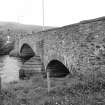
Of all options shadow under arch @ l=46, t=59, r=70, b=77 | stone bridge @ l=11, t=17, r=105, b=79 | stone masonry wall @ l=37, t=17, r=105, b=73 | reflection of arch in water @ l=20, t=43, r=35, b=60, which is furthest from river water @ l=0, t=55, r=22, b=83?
reflection of arch in water @ l=20, t=43, r=35, b=60

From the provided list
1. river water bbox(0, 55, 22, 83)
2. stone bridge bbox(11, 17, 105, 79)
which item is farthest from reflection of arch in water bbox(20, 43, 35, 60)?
stone bridge bbox(11, 17, 105, 79)

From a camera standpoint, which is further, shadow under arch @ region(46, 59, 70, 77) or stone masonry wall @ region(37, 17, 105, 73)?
shadow under arch @ region(46, 59, 70, 77)

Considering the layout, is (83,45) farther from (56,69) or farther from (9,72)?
(9,72)

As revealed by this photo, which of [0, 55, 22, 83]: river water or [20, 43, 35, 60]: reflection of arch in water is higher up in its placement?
[20, 43, 35, 60]: reflection of arch in water

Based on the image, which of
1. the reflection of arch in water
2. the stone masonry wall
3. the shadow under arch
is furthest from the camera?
the reflection of arch in water

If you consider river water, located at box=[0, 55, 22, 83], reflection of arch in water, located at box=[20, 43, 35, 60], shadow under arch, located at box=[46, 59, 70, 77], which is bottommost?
river water, located at box=[0, 55, 22, 83]

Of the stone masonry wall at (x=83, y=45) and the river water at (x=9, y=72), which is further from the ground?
the stone masonry wall at (x=83, y=45)

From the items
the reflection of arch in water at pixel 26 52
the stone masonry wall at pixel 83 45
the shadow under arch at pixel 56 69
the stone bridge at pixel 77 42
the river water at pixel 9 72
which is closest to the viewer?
the stone masonry wall at pixel 83 45

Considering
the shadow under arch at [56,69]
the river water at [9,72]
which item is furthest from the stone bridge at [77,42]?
the river water at [9,72]

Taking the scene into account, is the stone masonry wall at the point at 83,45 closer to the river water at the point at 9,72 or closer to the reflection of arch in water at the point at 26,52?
the river water at the point at 9,72

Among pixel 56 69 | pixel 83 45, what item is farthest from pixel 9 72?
pixel 83 45

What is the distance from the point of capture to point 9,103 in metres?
6.40

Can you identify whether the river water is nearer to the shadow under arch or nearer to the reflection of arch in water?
the shadow under arch

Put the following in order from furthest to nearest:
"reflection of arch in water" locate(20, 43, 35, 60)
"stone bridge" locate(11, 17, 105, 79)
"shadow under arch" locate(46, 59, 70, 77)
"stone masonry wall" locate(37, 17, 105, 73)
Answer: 1. "reflection of arch in water" locate(20, 43, 35, 60)
2. "shadow under arch" locate(46, 59, 70, 77)
3. "stone bridge" locate(11, 17, 105, 79)
4. "stone masonry wall" locate(37, 17, 105, 73)
